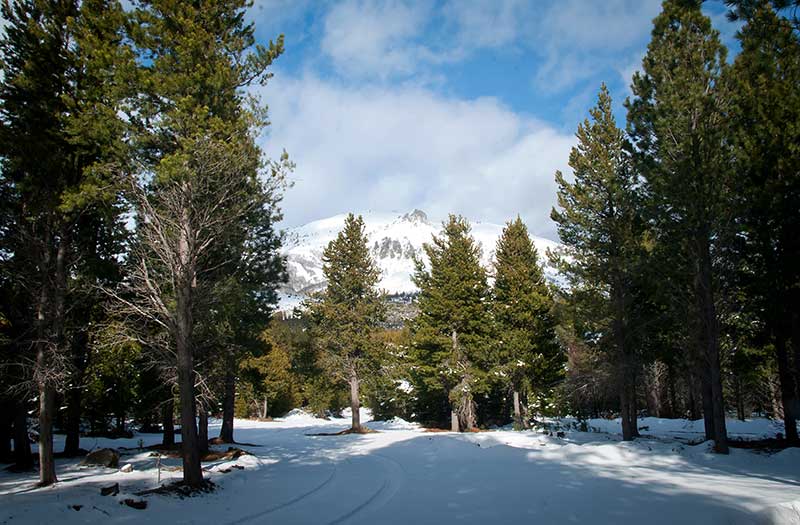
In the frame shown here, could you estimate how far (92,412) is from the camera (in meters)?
21.7

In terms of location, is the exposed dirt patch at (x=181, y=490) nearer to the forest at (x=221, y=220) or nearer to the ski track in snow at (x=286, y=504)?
the forest at (x=221, y=220)

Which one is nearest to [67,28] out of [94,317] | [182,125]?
[182,125]

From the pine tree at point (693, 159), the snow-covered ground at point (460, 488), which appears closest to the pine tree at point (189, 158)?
the snow-covered ground at point (460, 488)

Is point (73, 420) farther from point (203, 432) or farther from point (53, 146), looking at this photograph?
point (53, 146)

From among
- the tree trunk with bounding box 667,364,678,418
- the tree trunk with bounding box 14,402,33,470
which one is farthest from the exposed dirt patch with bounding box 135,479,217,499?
the tree trunk with bounding box 667,364,678,418

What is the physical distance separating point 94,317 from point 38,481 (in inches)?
248

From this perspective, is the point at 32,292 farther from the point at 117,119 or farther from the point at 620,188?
the point at 620,188

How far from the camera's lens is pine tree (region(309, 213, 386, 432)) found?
3259 cm

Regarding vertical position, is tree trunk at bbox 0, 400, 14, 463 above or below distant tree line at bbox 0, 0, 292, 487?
below

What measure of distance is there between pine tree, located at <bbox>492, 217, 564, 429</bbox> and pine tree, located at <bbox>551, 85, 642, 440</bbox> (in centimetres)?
762

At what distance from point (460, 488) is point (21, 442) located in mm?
13410

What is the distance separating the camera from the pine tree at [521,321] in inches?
1157

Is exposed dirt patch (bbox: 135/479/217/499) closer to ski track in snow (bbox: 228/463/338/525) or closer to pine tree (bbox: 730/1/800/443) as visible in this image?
ski track in snow (bbox: 228/463/338/525)

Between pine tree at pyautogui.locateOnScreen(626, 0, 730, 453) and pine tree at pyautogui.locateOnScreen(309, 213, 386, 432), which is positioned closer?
pine tree at pyautogui.locateOnScreen(626, 0, 730, 453)
